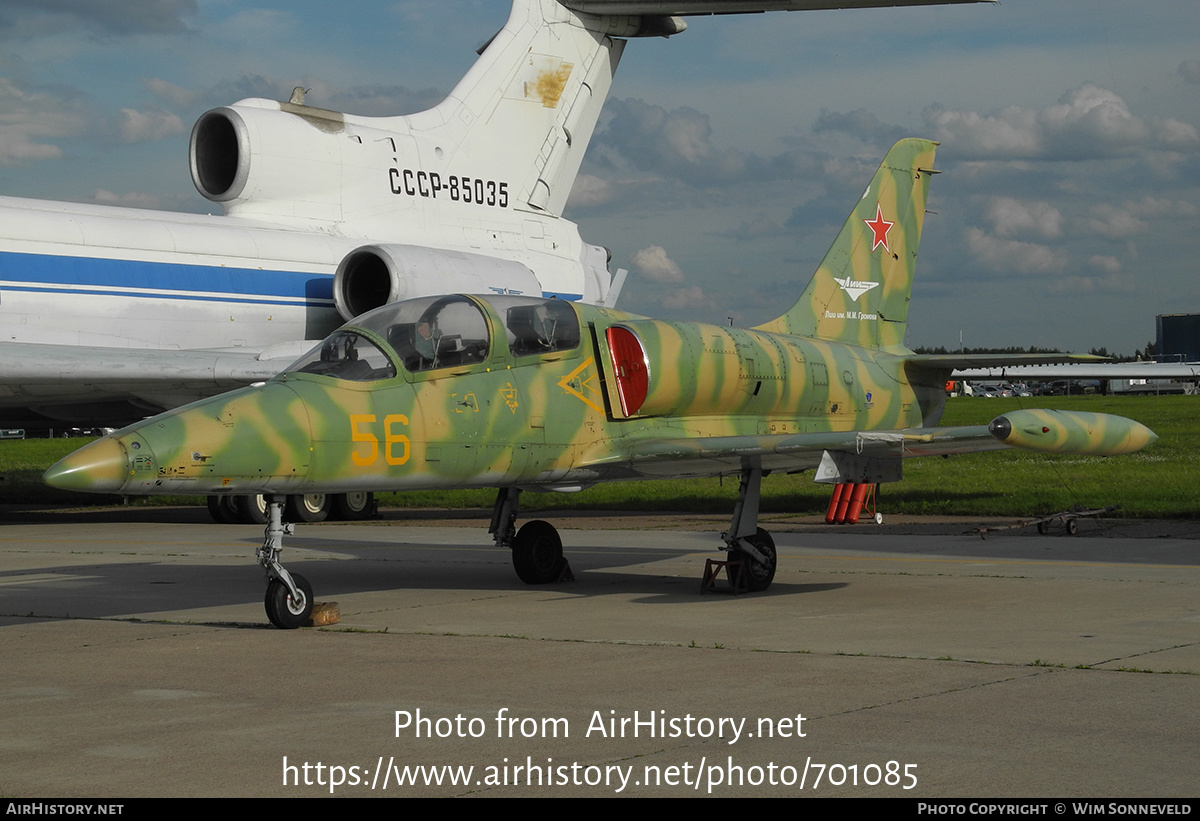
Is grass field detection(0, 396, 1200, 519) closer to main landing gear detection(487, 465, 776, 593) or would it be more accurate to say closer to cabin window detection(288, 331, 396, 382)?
main landing gear detection(487, 465, 776, 593)

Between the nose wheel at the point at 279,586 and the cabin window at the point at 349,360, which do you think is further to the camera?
the cabin window at the point at 349,360

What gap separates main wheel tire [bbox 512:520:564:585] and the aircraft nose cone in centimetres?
430

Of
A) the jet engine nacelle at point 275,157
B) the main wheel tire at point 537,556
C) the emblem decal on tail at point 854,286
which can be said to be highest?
the jet engine nacelle at point 275,157

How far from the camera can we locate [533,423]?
10.3 meters

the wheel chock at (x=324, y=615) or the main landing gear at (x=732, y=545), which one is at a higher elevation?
the main landing gear at (x=732, y=545)

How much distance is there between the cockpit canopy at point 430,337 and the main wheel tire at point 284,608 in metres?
1.49

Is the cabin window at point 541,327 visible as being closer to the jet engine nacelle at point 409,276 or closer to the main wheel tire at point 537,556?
the main wheel tire at point 537,556

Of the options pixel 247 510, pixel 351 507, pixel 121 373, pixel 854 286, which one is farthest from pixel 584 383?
pixel 247 510

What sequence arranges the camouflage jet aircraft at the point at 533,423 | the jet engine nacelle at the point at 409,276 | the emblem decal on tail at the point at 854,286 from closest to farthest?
the camouflage jet aircraft at the point at 533,423, the emblem decal on tail at the point at 854,286, the jet engine nacelle at the point at 409,276

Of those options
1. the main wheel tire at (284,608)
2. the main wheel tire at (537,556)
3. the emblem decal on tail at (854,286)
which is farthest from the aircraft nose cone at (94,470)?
the emblem decal on tail at (854,286)

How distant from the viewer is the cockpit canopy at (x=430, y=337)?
936 centimetres

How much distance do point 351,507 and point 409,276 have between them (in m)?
3.62

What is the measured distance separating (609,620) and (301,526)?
34.6 feet
